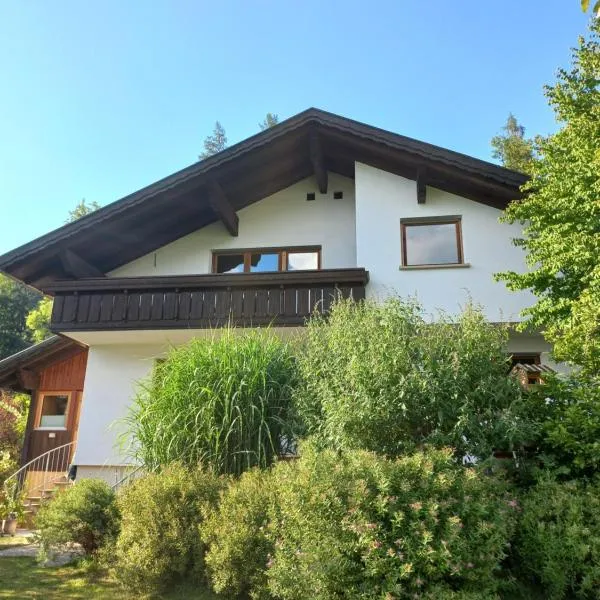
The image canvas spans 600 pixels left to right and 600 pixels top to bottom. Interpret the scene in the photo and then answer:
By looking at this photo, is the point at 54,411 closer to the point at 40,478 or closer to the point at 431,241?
the point at 40,478

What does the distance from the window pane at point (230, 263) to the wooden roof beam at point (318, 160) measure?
8.32 feet

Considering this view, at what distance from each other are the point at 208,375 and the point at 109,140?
8.17m

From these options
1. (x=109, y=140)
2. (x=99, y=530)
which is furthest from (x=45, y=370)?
(x=99, y=530)

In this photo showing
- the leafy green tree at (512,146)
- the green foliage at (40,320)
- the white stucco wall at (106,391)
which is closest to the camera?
the white stucco wall at (106,391)

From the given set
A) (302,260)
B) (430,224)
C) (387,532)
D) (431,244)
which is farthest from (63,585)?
(430,224)

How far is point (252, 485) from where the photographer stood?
483 cm

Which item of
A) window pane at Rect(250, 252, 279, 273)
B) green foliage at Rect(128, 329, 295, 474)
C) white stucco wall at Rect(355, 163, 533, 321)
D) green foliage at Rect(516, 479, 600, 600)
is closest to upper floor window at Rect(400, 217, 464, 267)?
white stucco wall at Rect(355, 163, 533, 321)

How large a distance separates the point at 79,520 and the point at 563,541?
4.88 meters

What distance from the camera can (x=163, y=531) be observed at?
4.88 metres

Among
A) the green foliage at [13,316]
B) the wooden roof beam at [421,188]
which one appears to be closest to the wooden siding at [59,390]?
the wooden roof beam at [421,188]

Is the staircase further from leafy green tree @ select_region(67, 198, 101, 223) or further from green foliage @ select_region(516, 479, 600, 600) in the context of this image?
leafy green tree @ select_region(67, 198, 101, 223)

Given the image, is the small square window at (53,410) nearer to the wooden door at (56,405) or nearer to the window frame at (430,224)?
the wooden door at (56,405)

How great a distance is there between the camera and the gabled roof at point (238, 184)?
10.5 m

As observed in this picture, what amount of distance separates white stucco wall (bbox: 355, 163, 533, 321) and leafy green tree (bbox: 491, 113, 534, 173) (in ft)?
60.3
